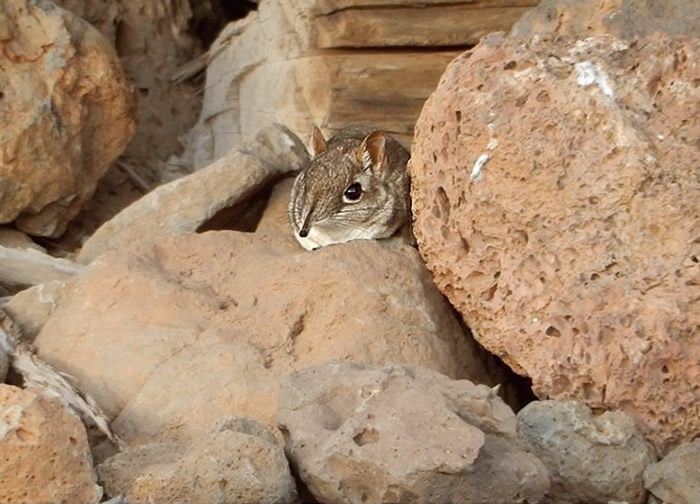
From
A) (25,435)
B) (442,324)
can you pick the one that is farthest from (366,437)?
(442,324)

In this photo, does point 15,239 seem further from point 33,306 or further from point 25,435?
point 25,435

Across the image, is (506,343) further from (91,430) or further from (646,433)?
(91,430)

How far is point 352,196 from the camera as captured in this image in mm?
5754

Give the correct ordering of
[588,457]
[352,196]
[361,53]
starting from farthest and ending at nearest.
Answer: [361,53] < [352,196] < [588,457]

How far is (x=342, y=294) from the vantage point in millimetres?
4785

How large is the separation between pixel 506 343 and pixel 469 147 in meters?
0.70

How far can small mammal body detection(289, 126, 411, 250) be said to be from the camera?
5.69 meters

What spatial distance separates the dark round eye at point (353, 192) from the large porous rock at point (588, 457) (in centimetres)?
188

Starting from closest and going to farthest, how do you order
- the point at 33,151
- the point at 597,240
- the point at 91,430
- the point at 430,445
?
the point at 430,445 < the point at 91,430 < the point at 597,240 < the point at 33,151

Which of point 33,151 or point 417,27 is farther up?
point 417,27

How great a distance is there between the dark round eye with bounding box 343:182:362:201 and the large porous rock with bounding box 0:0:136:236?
1611 mm

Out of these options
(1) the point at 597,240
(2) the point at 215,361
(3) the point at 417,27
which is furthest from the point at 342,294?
(3) the point at 417,27

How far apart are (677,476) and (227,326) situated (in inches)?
65.5

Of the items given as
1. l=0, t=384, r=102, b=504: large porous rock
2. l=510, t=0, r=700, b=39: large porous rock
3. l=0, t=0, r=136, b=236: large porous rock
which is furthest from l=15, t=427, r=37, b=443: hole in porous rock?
l=0, t=0, r=136, b=236: large porous rock
